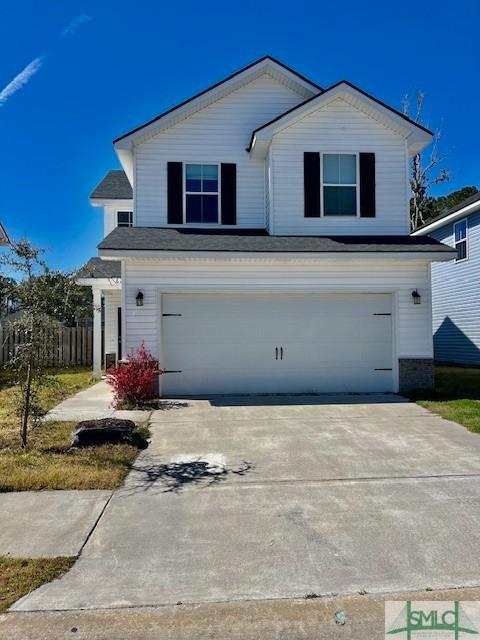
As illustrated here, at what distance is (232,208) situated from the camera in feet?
41.7

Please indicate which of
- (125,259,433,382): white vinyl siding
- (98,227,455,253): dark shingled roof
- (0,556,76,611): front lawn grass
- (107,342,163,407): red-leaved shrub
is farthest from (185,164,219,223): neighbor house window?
(0,556,76,611): front lawn grass

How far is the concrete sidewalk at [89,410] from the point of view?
8953 mm

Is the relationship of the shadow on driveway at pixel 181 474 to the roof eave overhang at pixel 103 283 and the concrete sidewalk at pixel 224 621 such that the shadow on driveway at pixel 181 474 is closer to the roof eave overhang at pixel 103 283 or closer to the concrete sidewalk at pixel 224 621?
the concrete sidewalk at pixel 224 621

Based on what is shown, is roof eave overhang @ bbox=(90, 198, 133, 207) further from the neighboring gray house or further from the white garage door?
the neighboring gray house

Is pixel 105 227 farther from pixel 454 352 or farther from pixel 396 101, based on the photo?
pixel 396 101

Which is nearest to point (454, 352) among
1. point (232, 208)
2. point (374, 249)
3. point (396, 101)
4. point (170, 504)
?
point (374, 249)

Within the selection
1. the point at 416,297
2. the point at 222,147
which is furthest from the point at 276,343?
the point at 222,147

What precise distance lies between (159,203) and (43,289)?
6.30 metres

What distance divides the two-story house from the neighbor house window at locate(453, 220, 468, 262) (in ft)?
21.6

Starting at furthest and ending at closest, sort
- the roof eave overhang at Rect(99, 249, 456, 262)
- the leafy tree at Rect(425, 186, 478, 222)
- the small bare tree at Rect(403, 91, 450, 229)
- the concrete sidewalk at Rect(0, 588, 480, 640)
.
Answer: the leafy tree at Rect(425, 186, 478, 222), the small bare tree at Rect(403, 91, 450, 229), the roof eave overhang at Rect(99, 249, 456, 262), the concrete sidewalk at Rect(0, 588, 480, 640)

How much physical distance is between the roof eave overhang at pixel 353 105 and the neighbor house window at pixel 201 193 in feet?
Answer: 4.18

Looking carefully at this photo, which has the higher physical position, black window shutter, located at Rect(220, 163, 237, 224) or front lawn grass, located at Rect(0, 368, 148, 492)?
black window shutter, located at Rect(220, 163, 237, 224)

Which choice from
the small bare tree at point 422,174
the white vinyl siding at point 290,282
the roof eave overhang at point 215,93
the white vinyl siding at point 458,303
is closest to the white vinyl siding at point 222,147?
the roof eave overhang at point 215,93

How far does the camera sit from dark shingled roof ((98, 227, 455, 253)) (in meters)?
10.9
